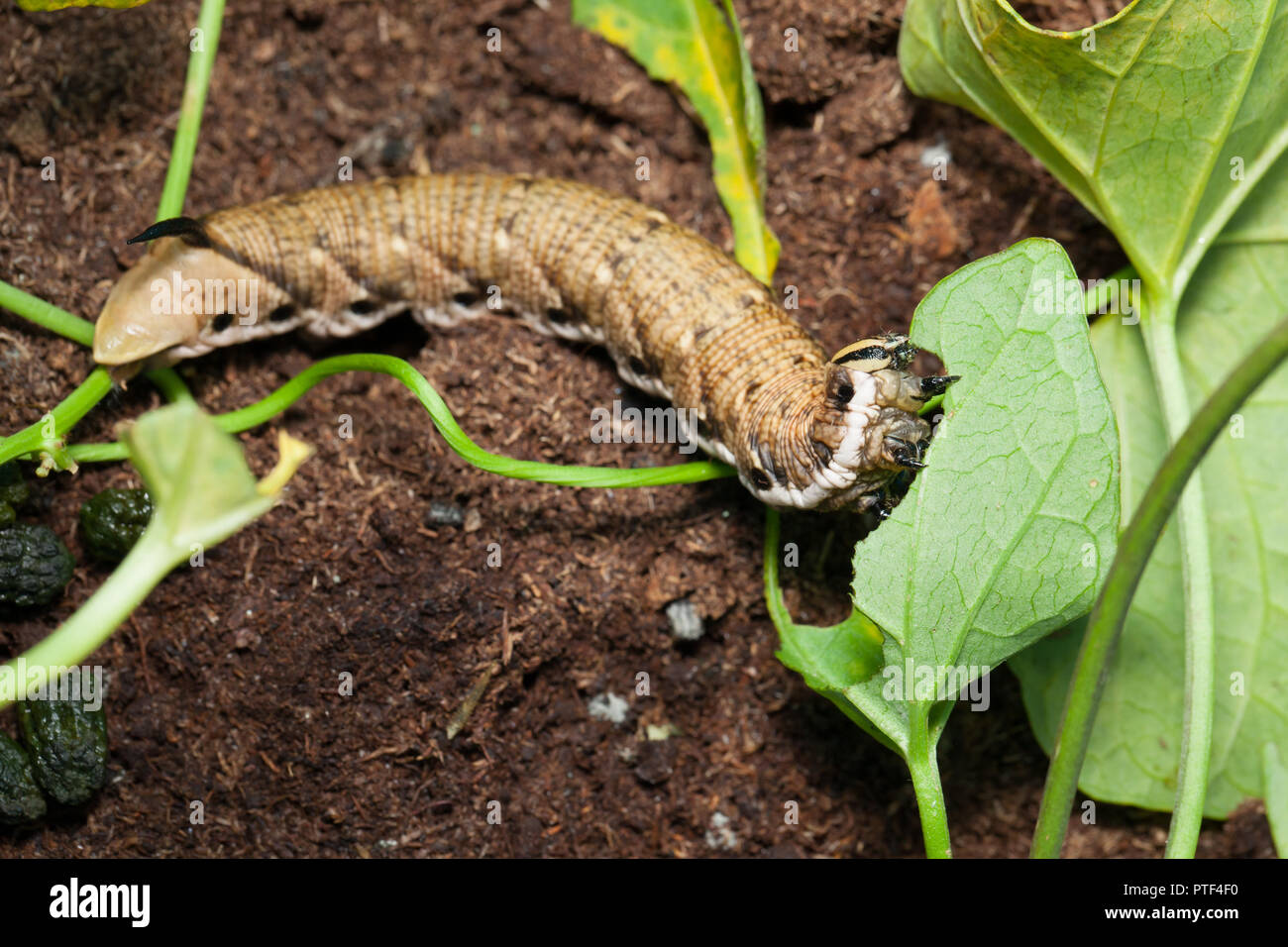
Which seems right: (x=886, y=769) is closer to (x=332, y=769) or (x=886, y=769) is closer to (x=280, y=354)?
(x=332, y=769)

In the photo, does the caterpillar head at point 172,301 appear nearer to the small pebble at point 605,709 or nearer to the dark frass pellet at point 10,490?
the dark frass pellet at point 10,490

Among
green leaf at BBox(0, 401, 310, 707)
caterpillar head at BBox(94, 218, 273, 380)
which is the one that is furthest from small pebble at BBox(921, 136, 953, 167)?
green leaf at BBox(0, 401, 310, 707)

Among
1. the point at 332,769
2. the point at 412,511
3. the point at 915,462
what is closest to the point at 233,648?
the point at 332,769

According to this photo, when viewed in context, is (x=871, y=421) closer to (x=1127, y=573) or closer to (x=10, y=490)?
(x=1127, y=573)

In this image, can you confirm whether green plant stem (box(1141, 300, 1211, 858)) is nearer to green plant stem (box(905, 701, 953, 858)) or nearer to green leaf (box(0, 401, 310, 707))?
green plant stem (box(905, 701, 953, 858))

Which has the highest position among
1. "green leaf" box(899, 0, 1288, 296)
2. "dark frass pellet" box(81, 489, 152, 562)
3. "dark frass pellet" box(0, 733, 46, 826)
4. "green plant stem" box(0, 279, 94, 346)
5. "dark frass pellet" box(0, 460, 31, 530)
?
"green leaf" box(899, 0, 1288, 296)

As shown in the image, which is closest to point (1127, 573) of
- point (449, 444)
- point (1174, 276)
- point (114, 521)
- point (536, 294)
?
point (1174, 276)

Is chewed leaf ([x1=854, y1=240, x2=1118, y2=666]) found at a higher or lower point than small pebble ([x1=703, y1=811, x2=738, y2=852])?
higher

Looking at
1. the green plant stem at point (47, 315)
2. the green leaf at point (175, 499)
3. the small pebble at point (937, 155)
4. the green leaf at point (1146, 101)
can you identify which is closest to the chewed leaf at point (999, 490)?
the green leaf at point (1146, 101)
